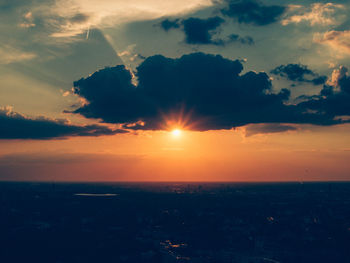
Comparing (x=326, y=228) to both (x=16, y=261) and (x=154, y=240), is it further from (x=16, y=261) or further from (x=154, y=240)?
(x=16, y=261)

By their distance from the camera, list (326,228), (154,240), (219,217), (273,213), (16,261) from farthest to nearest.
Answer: (273,213), (219,217), (326,228), (154,240), (16,261)

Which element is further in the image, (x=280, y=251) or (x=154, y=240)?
(x=154, y=240)

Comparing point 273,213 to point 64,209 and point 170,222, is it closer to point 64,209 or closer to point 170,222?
point 170,222

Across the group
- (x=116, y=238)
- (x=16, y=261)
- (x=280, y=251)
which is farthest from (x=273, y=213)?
(x=16, y=261)

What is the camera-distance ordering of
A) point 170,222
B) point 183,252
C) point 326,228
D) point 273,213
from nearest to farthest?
1. point 183,252
2. point 326,228
3. point 170,222
4. point 273,213

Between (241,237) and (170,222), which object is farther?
(170,222)

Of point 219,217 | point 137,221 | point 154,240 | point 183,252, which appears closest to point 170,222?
point 137,221

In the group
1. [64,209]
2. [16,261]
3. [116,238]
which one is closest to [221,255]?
[116,238]

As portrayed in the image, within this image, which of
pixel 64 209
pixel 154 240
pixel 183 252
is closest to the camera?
pixel 183 252

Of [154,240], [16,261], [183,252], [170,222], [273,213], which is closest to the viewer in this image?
[16,261]
